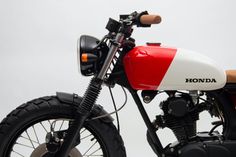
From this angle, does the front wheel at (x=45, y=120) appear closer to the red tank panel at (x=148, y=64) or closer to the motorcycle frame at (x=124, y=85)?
the motorcycle frame at (x=124, y=85)

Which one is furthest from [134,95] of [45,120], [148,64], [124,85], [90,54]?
[45,120]

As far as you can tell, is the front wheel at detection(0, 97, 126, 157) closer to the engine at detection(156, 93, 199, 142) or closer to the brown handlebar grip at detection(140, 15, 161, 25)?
the engine at detection(156, 93, 199, 142)

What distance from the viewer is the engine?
2.17 metres

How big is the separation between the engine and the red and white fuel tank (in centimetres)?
9

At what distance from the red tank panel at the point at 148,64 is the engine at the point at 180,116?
134mm

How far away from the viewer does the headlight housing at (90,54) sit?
2.08m

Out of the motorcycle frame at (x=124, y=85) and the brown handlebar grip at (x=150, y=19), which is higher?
the brown handlebar grip at (x=150, y=19)

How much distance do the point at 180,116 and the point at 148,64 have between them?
11.8 inches

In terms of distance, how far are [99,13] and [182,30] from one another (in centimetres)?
63

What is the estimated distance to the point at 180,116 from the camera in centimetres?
219

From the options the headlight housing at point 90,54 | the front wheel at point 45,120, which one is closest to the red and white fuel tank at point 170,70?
the headlight housing at point 90,54

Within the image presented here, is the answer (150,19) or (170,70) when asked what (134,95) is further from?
(150,19)

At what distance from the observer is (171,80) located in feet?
6.89

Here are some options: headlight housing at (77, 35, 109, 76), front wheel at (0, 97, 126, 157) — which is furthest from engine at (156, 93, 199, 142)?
headlight housing at (77, 35, 109, 76)
